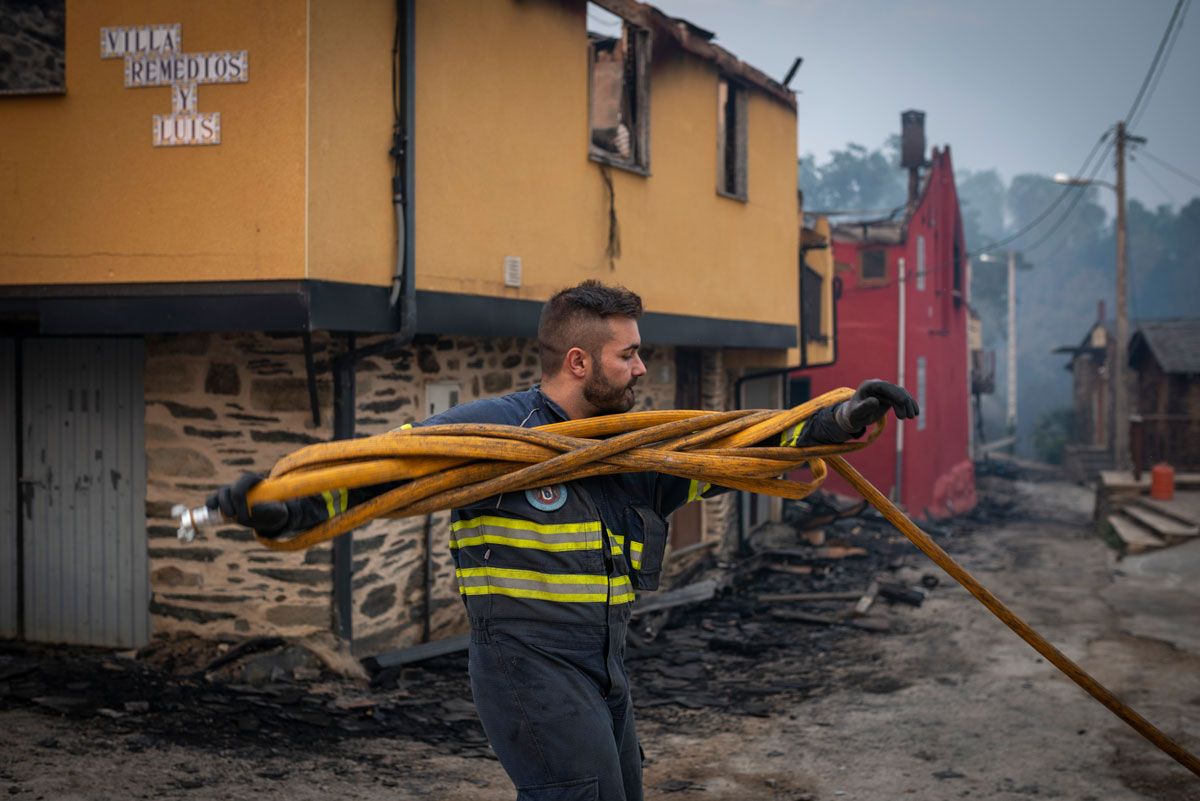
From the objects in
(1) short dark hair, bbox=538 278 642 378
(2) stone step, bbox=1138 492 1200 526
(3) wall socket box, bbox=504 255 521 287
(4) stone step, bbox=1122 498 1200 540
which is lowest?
(4) stone step, bbox=1122 498 1200 540

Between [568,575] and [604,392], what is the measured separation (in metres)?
0.62

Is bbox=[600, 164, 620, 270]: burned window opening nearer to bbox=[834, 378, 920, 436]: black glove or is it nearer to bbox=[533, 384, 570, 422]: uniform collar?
bbox=[533, 384, 570, 422]: uniform collar

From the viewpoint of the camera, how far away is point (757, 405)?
16781mm

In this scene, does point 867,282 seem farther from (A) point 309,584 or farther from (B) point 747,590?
(A) point 309,584

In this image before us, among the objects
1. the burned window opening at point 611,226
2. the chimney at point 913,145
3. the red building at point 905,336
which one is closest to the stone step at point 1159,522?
the red building at point 905,336

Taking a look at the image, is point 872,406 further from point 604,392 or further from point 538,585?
point 538,585

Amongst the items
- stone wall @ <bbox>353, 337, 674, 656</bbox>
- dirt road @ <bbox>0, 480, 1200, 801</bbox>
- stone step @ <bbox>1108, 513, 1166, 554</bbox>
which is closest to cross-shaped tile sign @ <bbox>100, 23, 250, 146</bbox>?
stone wall @ <bbox>353, 337, 674, 656</bbox>

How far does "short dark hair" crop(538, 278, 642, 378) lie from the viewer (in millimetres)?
3406

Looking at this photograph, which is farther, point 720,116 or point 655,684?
point 720,116

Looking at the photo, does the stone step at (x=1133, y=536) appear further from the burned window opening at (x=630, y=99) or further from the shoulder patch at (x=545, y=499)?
the shoulder patch at (x=545, y=499)

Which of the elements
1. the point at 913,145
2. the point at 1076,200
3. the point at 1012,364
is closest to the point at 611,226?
the point at 913,145

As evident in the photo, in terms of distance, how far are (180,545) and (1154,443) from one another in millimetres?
26536

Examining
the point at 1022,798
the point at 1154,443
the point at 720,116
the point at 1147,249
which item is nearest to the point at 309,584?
the point at 1022,798

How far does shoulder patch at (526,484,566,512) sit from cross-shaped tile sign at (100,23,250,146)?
15.5ft
